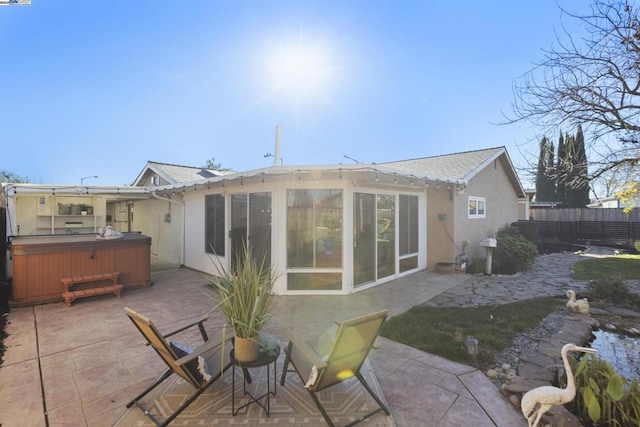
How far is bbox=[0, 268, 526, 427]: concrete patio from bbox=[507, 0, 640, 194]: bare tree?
393cm

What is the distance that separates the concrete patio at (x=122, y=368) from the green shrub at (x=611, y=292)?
12.1 ft

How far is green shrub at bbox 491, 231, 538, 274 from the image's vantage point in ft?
30.7

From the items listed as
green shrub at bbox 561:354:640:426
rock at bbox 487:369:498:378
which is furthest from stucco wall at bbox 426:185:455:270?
green shrub at bbox 561:354:640:426

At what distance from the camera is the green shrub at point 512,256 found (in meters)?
9.35

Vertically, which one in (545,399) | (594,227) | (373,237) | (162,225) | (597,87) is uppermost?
(597,87)

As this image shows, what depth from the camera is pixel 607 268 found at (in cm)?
942

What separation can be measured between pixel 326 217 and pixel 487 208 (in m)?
7.89

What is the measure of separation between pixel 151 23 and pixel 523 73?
8250 mm

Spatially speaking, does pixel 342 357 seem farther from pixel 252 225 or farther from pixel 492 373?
pixel 252 225

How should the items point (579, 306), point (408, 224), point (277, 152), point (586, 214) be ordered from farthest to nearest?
point (586, 214) < point (277, 152) < point (408, 224) < point (579, 306)

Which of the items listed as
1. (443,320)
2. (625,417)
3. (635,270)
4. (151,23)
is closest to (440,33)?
(443,320)

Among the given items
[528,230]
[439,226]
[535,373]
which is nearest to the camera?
[535,373]

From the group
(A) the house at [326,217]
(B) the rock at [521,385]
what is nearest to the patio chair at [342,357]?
(B) the rock at [521,385]

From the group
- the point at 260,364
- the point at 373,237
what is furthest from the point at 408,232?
the point at 260,364
